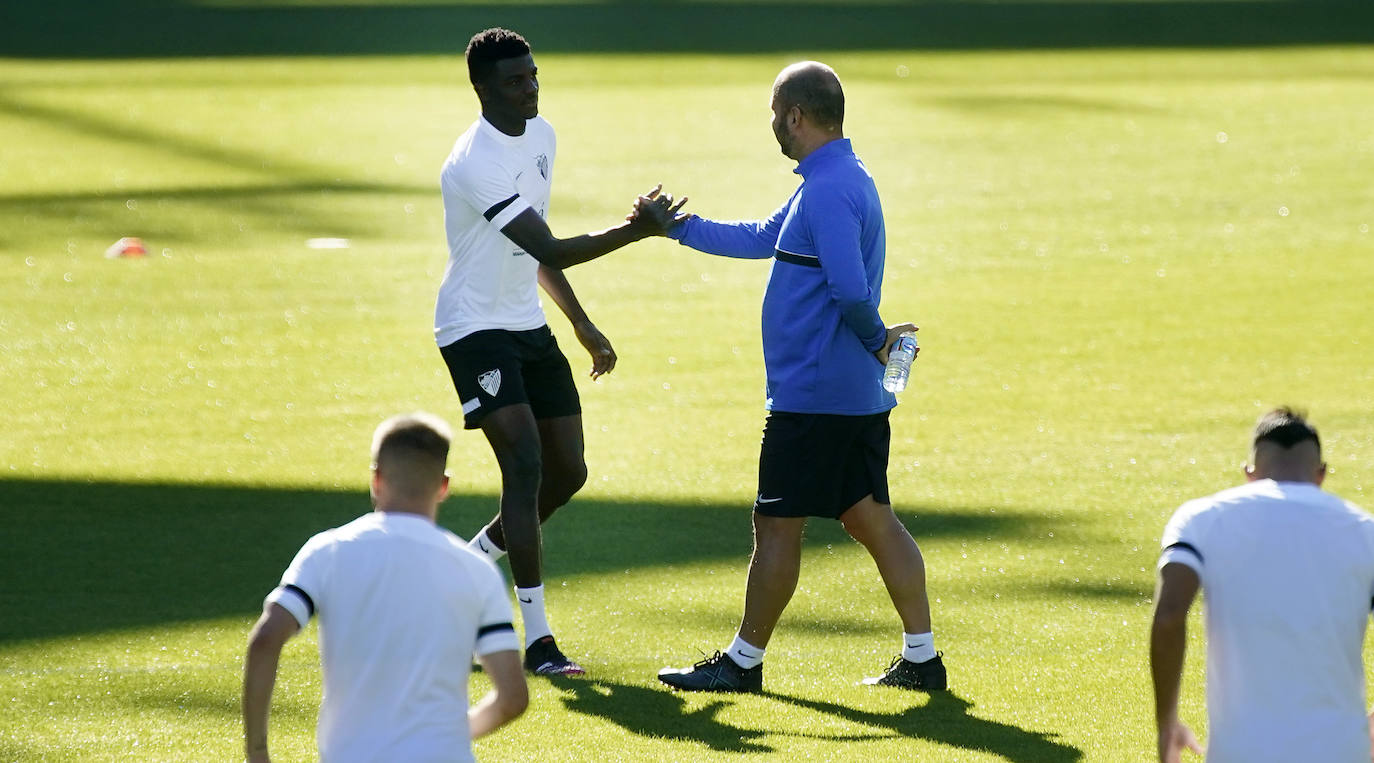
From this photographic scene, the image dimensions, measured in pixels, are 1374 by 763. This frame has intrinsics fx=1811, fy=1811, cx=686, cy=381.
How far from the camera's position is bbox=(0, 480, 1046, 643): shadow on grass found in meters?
7.39

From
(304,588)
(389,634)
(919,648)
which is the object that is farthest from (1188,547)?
(919,648)

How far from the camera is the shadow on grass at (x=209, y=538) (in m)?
7.39

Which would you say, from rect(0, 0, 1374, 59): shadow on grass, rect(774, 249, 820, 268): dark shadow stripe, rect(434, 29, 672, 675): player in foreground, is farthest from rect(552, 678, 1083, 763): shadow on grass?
rect(0, 0, 1374, 59): shadow on grass

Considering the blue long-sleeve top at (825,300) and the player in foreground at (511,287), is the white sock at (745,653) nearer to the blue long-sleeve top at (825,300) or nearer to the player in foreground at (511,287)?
the player in foreground at (511,287)

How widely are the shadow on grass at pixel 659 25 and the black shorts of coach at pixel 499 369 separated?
88.6 feet

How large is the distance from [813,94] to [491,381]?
61.0 inches

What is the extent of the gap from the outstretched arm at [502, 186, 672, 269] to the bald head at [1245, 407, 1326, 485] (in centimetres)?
293

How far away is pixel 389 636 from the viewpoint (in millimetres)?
3590

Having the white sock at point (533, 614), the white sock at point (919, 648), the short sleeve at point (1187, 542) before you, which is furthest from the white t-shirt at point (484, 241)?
the short sleeve at point (1187, 542)

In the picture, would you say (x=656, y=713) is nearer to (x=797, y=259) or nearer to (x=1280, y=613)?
(x=797, y=259)

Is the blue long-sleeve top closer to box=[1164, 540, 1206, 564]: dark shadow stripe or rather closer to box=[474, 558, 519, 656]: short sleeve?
box=[1164, 540, 1206, 564]: dark shadow stripe

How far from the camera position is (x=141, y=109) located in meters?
26.9

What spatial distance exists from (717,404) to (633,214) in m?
5.23

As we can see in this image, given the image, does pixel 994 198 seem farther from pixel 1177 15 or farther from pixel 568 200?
pixel 1177 15
